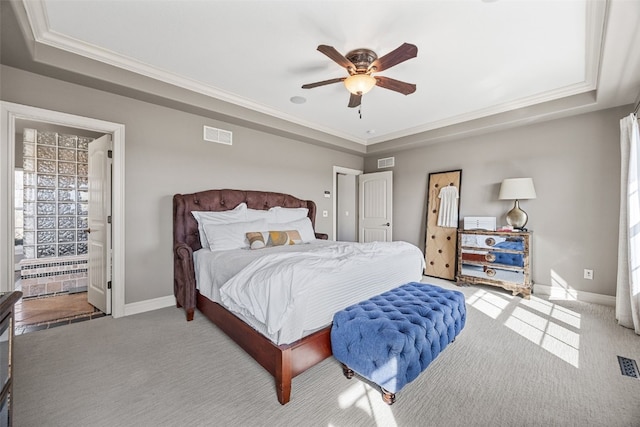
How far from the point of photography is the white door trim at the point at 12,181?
2.40 m

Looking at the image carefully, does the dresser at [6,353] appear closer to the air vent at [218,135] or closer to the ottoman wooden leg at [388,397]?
the ottoman wooden leg at [388,397]

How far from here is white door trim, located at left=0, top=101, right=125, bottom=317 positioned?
240 centimetres

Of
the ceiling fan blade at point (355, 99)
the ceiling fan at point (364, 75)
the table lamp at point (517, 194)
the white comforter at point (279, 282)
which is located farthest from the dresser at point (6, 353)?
the table lamp at point (517, 194)

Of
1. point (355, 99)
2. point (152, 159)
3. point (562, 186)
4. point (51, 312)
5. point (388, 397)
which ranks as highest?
point (355, 99)

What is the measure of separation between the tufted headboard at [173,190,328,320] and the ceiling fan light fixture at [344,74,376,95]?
225cm

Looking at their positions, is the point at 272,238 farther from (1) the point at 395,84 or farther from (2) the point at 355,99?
(1) the point at 395,84

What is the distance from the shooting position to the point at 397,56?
2.16 meters

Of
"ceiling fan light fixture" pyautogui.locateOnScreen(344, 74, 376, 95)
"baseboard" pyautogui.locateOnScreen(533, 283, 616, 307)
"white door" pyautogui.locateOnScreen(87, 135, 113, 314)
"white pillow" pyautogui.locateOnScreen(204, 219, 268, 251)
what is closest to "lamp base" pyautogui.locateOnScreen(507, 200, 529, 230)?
"baseboard" pyautogui.locateOnScreen(533, 283, 616, 307)

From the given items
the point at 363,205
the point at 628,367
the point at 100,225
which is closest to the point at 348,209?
the point at 363,205

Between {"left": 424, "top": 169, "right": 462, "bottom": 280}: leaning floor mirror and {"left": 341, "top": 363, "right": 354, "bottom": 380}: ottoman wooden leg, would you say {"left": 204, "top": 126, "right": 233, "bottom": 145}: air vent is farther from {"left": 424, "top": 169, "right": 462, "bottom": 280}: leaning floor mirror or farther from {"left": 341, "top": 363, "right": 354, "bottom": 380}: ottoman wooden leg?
{"left": 424, "top": 169, "right": 462, "bottom": 280}: leaning floor mirror

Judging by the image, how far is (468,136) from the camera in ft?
14.8

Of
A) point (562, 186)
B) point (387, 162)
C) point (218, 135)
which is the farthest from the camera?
point (387, 162)

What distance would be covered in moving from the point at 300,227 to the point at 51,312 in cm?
322

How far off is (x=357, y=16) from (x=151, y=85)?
2.33m
